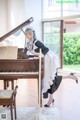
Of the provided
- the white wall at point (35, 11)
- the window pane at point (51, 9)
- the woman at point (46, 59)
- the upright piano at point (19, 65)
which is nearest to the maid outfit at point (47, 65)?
the woman at point (46, 59)

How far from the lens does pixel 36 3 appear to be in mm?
8203

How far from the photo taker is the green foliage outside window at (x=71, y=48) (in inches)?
324

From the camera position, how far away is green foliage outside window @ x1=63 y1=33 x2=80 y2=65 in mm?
8242

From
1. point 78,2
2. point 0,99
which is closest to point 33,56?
point 0,99

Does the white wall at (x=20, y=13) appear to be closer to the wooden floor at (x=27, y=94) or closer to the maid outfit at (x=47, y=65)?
the wooden floor at (x=27, y=94)

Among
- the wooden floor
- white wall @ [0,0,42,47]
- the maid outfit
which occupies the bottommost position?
the wooden floor

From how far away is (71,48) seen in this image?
27.5ft

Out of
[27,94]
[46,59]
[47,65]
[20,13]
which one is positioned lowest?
[27,94]

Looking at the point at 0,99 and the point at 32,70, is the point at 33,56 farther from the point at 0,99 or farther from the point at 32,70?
the point at 0,99

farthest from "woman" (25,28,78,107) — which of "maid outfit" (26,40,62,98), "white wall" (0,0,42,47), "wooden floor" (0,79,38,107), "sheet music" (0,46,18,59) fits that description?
"white wall" (0,0,42,47)

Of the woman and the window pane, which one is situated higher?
the window pane

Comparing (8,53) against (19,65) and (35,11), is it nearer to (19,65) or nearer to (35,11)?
(19,65)

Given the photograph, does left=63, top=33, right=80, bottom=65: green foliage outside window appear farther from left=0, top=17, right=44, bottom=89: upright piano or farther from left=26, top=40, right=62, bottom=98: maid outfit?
left=0, top=17, right=44, bottom=89: upright piano

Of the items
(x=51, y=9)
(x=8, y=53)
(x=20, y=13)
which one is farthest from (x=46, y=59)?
(x=51, y=9)
